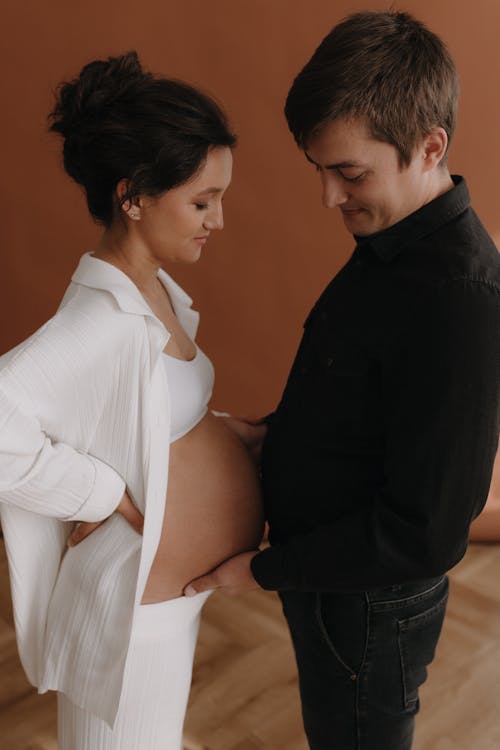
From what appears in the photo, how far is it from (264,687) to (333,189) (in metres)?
1.57

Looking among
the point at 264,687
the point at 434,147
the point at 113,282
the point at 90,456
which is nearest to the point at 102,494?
the point at 90,456

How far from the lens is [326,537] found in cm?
116

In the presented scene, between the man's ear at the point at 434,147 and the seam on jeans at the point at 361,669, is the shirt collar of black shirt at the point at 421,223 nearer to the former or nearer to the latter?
the man's ear at the point at 434,147

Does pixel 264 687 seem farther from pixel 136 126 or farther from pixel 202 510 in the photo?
pixel 136 126

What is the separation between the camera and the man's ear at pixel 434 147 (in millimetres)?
1049

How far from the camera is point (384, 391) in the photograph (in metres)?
1.07

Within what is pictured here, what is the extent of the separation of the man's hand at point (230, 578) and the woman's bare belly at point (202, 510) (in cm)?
2

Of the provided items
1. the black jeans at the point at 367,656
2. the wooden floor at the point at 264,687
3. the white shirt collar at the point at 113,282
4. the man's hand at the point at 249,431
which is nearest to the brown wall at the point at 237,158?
the wooden floor at the point at 264,687

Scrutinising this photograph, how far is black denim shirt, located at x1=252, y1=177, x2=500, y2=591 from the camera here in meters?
0.99

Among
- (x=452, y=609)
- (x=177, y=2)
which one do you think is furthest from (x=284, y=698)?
(x=177, y=2)

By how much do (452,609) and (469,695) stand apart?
0.40 metres

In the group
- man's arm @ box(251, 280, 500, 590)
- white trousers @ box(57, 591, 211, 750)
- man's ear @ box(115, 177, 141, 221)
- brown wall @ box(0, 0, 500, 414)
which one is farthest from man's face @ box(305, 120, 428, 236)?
brown wall @ box(0, 0, 500, 414)

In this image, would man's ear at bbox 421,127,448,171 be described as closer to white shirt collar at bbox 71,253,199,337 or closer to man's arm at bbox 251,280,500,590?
man's arm at bbox 251,280,500,590

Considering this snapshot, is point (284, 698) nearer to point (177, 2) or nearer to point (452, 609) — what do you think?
point (452, 609)
